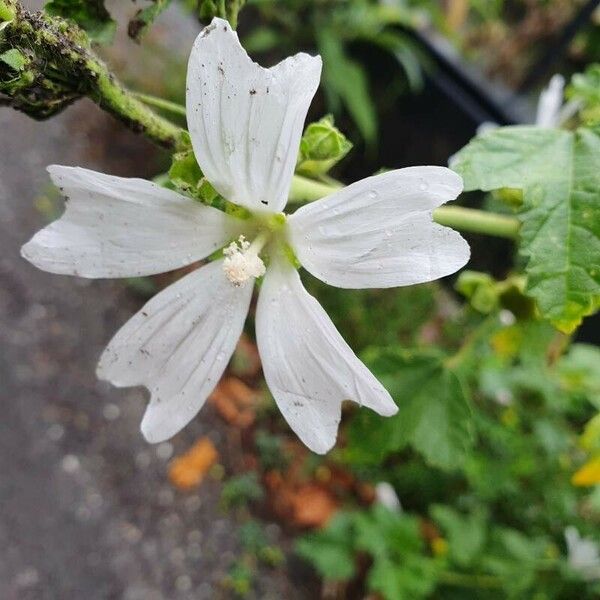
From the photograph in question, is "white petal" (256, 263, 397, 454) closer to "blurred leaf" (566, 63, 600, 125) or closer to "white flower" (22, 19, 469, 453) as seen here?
"white flower" (22, 19, 469, 453)

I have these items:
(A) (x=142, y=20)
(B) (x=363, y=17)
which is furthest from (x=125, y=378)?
(B) (x=363, y=17)

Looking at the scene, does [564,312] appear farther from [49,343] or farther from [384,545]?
[49,343]

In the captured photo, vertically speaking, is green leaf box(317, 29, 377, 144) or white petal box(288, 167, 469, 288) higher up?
white petal box(288, 167, 469, 288)

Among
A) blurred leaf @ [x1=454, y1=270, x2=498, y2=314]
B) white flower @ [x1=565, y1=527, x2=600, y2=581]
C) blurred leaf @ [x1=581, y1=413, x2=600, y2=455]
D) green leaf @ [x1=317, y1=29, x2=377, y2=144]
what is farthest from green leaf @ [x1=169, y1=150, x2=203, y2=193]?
green leaf @ [x1=317, y1=29, x2=377, y2=144]

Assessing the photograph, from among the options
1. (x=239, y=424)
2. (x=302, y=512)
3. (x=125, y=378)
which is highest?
(x=125, y=378)

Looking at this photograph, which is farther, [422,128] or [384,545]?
[422,128]

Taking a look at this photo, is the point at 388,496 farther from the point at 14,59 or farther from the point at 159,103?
the point at 14,59

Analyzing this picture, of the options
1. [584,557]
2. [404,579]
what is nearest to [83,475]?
[404,579]

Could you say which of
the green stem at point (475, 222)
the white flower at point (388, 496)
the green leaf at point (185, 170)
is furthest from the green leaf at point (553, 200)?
the white flower at point (388, 496)
